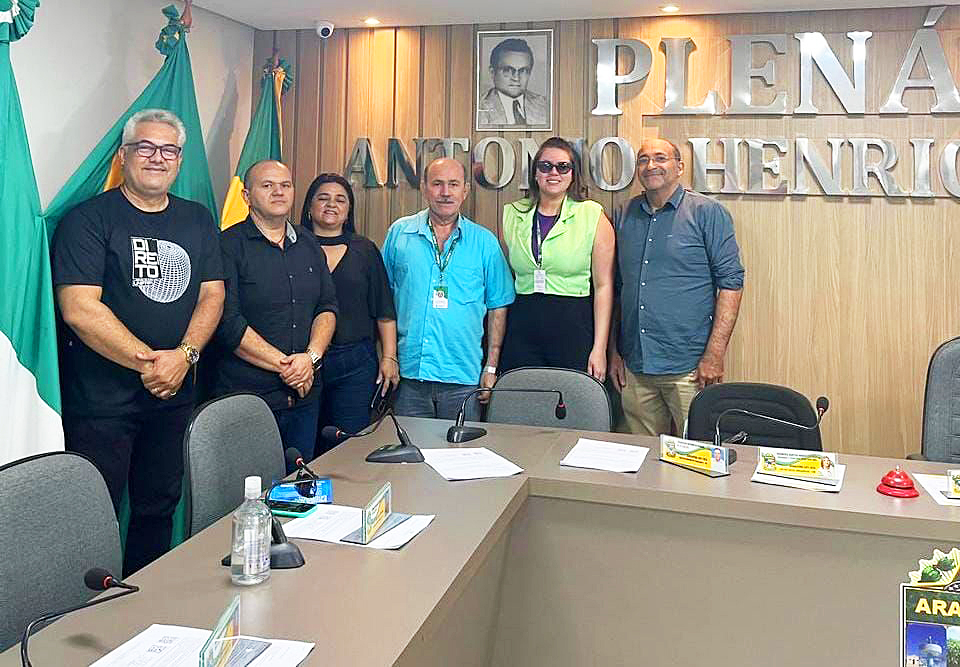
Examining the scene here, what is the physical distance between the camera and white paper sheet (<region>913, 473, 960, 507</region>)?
2138 mm

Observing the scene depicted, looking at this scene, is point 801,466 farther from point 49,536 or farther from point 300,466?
point 49,536

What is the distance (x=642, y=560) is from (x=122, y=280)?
197 cm

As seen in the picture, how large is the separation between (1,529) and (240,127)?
331 centimetres

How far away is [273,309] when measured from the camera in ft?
11.0

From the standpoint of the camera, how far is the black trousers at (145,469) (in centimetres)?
302

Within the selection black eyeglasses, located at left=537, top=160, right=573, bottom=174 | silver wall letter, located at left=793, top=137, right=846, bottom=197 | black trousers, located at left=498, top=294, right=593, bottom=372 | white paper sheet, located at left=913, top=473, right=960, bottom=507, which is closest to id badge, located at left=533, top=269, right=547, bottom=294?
black trousers, located at left=498, top=294, right=593, bottom=372

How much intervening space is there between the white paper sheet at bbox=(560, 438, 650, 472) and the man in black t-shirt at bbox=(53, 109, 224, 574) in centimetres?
146

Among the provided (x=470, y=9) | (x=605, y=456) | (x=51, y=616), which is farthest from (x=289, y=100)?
(x=51, y=616)

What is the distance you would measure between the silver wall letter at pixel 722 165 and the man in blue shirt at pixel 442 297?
103cm

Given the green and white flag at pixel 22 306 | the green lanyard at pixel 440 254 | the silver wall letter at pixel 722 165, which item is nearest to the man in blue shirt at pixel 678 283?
the silver wall letter at pixel 722 165

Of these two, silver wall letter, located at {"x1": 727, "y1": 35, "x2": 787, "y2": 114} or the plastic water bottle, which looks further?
silver wall letter, located at {"x1": 727, "y1": 35, "x2": 787, "y2": 114}

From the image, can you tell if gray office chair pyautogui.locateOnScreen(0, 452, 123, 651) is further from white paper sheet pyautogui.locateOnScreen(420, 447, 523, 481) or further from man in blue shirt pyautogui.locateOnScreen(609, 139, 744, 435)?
man in blue shirt pyautogui.locateOnScreen(609, 139, 744, 435)

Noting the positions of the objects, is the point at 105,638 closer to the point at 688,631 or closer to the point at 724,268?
the point at 688,631

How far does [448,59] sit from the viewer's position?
170 inches
